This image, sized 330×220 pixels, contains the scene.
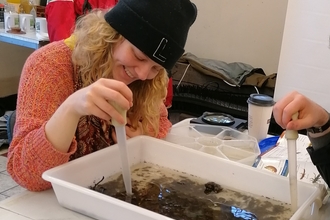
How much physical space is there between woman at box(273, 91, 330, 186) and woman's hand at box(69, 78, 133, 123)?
31 centimetres

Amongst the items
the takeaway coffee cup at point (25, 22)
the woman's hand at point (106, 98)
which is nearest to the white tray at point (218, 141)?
the woman's hand at point (106, 98)

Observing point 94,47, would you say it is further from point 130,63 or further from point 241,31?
point 241,31

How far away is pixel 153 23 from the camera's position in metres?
0.99

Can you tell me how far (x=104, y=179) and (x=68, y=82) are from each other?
256 mm

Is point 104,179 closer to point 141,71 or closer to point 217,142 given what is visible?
point 141,71

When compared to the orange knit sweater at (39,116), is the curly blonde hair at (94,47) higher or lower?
higher

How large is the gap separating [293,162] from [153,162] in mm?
364

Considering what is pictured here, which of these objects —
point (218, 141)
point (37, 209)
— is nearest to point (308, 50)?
point (218, 141)

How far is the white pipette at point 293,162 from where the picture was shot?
82 centimetres

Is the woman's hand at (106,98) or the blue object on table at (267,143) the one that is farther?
the blue object on table at (267,143)

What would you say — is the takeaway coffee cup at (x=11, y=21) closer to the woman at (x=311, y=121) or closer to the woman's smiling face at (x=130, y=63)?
the woman's smiling face at (x=130, y=63)

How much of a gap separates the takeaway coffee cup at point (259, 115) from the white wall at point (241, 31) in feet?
5.42

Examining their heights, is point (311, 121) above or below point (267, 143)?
above

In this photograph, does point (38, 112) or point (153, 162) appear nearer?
point (38, 112)
